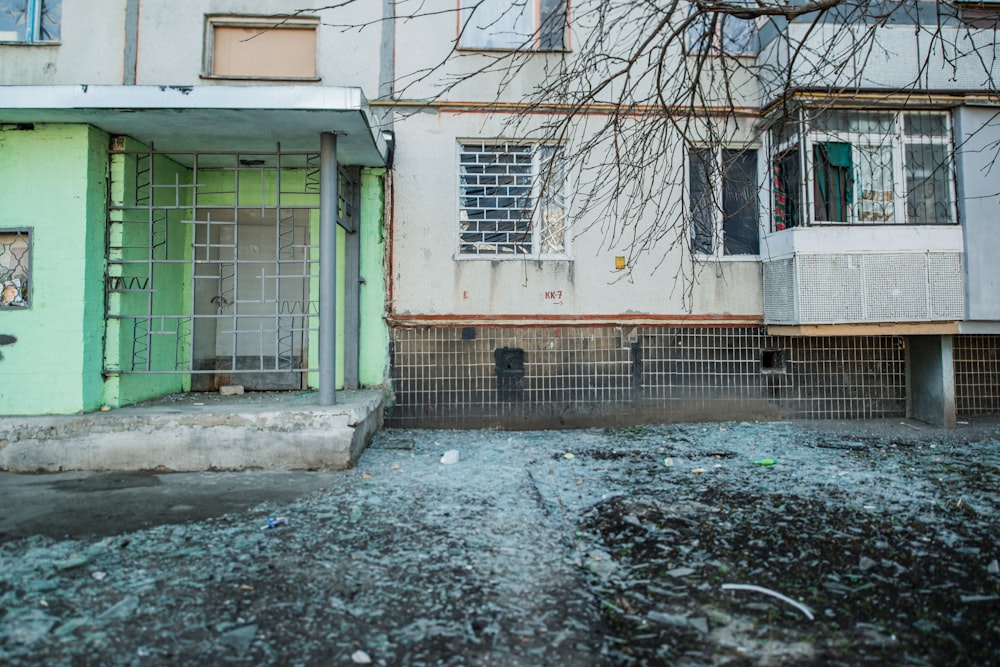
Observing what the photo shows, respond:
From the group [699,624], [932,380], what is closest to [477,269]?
[699,624]

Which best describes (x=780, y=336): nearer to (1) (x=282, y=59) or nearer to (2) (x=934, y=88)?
(2) (x=934, y=88)

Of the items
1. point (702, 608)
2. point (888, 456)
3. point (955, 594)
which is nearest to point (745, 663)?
point (702, 608)

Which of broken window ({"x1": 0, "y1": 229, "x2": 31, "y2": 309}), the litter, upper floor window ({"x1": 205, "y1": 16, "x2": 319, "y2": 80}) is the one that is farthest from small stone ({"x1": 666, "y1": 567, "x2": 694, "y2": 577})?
upper floor window ({"x1": 205, "y1": 16, "x2": 319, "y2": 80})

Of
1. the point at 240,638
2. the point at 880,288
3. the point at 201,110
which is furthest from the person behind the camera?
the point at 880,288

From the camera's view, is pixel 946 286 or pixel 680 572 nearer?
pixel 680 572

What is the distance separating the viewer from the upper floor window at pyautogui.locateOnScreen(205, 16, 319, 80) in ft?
22.4

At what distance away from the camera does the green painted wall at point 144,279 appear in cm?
534

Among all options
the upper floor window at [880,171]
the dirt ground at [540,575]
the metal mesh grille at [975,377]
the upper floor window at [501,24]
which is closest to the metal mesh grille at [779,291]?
the upper floor window at [880,171]

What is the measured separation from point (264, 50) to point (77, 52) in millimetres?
2004

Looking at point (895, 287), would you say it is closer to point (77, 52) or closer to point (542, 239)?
point (542, 239)

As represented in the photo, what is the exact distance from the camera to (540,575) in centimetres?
287

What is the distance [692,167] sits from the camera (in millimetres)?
6977

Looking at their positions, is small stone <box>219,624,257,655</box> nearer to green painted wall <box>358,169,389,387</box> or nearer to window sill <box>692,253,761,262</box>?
green painted wall <box>358,169,389,387</box>

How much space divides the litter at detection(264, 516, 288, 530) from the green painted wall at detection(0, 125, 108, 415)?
8.70 ft
